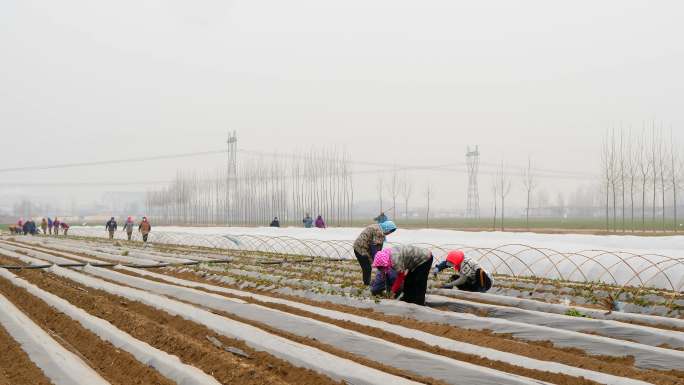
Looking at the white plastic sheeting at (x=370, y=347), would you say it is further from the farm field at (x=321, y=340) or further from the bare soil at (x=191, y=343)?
the bare soil at (x=191, y=343)

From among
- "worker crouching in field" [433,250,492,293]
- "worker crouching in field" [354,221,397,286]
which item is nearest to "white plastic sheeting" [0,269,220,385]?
"worker crouching in field" [354,221,397,286]

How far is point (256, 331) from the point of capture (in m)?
7.20

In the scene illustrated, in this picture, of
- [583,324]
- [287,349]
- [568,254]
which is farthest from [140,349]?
[568,254]

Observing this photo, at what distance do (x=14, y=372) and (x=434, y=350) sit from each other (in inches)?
158

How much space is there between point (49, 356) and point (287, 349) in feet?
7.53

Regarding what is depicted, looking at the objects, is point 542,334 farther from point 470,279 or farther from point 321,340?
point 470,279

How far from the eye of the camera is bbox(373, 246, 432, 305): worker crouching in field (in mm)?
9078

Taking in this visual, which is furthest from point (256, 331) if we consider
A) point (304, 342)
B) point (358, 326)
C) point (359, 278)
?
point (359, 278)

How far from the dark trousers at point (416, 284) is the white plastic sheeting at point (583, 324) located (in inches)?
10.6

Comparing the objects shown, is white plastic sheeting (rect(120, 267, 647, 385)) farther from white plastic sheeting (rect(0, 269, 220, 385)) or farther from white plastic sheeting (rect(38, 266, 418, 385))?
white plastic sheeting (rect(0, 269, 220, 385))

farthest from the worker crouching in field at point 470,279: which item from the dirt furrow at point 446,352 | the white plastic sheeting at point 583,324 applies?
the dirt furrow at point 446,352

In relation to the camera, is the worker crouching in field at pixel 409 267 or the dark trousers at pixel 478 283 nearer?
the worker crouching in field at pixel 409 267

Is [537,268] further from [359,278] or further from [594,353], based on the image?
[594,353]

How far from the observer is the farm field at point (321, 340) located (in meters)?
5.71
